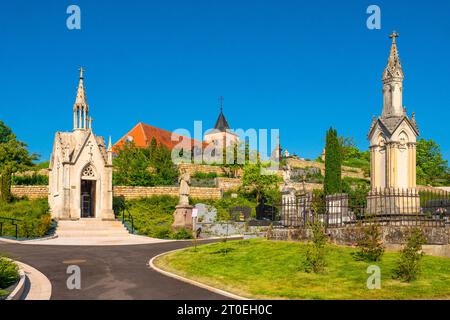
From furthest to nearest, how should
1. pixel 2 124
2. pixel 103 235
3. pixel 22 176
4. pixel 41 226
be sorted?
pixel 2 124
pixel 22 176
pixel 103 235
pixel 41 226

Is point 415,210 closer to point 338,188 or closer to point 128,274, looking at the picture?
point 128,274

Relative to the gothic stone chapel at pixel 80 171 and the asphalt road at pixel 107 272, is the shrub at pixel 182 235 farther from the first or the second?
the gothic stone chapel at pixel 80 171

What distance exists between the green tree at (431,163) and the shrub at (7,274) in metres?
65.2

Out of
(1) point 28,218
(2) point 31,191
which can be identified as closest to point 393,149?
(1) point 28,218

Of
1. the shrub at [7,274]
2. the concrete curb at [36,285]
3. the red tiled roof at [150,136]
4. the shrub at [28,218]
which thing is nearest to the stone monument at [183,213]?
the shrub at [28,218]

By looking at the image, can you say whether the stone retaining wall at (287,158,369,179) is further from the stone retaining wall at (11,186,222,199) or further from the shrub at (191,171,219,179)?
the stone retaining wall at (11,186,222,199)

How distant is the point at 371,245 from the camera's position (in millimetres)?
14672

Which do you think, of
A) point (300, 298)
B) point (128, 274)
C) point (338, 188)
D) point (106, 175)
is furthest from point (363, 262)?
point (338, 188)

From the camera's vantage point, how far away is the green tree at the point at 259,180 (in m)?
48.5

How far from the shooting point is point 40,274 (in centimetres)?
1443

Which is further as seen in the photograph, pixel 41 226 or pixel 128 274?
pixel 41 226

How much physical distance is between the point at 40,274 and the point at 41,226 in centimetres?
1285

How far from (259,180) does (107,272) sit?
3432 cm

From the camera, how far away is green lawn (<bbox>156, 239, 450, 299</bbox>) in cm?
1130
